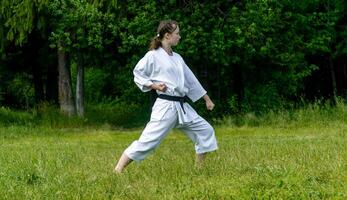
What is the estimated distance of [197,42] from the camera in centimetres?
1952

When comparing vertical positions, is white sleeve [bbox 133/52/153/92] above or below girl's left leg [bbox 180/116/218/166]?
above

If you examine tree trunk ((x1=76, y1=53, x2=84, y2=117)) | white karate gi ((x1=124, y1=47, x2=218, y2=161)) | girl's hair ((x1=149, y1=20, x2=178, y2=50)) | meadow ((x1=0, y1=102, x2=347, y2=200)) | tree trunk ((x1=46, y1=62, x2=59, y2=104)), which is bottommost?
tree trunk ((x1=46, y1=62, x2=59, y2=104))

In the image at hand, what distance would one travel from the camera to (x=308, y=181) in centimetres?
625

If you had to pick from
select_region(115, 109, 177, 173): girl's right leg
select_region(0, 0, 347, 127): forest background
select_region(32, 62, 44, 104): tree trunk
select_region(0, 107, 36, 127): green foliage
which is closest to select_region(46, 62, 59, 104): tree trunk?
select_region(32, 62, 44, 104): tree trunk

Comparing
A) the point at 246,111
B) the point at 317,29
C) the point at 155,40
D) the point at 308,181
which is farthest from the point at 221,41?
the point at 308,181

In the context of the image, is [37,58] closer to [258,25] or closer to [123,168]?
[258,25]

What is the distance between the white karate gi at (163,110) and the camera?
8.04m

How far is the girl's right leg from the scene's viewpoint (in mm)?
7992

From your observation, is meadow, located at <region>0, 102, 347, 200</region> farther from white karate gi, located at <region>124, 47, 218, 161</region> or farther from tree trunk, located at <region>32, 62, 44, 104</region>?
tree trunk, located at <region>32, 62, 44, 104</region>

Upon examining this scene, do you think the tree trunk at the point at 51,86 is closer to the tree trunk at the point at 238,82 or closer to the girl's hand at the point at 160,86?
the tree trunk at the point at 238,82

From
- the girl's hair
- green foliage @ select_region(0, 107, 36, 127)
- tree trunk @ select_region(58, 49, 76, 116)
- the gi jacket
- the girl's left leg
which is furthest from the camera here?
tree trunk @ select_region(58, 49, 76, 116)

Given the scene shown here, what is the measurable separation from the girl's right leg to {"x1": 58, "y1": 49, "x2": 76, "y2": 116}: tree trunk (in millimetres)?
13510

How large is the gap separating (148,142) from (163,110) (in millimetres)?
435

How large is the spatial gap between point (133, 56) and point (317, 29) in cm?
672
